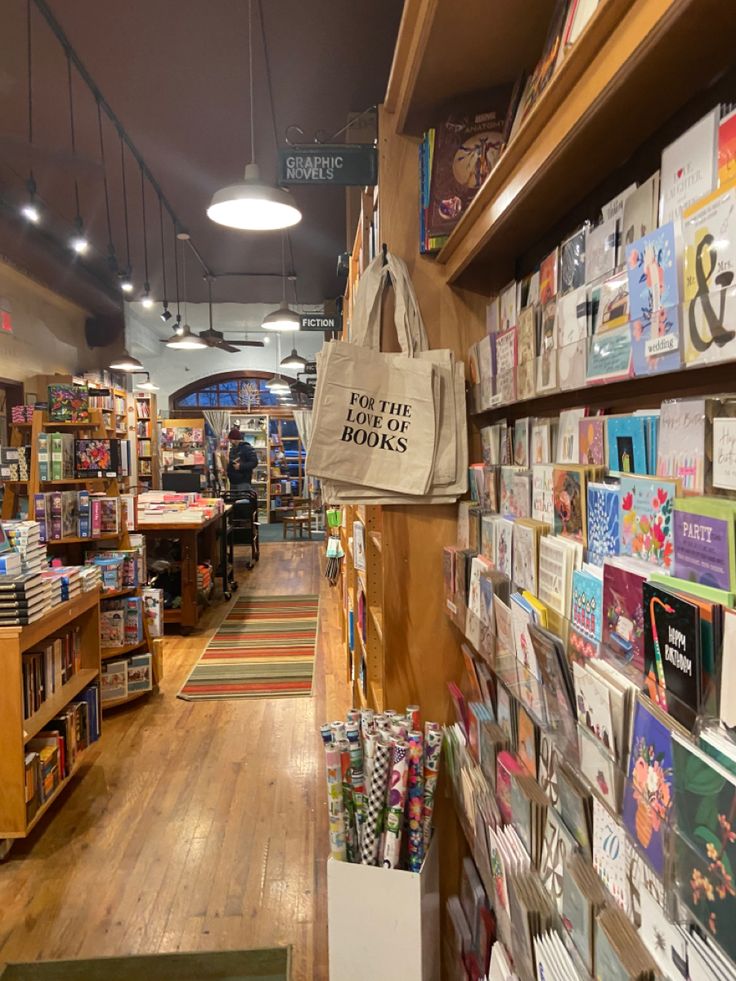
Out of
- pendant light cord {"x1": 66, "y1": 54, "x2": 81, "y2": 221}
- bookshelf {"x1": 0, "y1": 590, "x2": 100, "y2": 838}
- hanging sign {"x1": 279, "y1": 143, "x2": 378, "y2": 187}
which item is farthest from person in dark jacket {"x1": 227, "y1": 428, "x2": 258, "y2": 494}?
hanging sign {"x1": 279, "y1": 143, "x2": 378, "y2": 187}

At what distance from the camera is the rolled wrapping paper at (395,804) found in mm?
1515

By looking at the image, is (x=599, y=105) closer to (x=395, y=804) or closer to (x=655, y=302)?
(x=655, y=302)

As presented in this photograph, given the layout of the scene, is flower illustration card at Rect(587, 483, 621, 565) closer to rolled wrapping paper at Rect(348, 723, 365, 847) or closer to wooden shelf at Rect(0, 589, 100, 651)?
rolled wrapping paper at Rect(348, 723, 365, 847)

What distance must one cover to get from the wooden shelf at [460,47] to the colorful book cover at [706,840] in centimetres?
129

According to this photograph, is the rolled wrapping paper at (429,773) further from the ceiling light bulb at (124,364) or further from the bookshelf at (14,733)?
the ceiling light bulb at (124,364)

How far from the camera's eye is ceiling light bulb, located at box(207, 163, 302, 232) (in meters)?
2.96

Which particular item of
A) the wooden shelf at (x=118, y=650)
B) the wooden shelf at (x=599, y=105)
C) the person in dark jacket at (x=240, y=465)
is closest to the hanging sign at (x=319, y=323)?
the wooden shelf at (x=118, y=650)

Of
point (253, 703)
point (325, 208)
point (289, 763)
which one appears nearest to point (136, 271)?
point (325, 208)

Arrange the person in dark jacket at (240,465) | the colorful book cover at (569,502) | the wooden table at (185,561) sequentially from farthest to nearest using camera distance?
the person in dark jacket at (240,465) < the wooden table at (185,561) < the colorful book cover at (569,502)

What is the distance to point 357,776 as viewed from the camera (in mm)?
1584

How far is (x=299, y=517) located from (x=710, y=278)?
11.6 m

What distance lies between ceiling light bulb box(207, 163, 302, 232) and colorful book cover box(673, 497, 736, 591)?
278 cm

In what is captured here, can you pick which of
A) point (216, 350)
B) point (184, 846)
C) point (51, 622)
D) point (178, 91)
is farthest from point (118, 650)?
point (216, 350)

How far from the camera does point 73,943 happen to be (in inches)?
78.5
